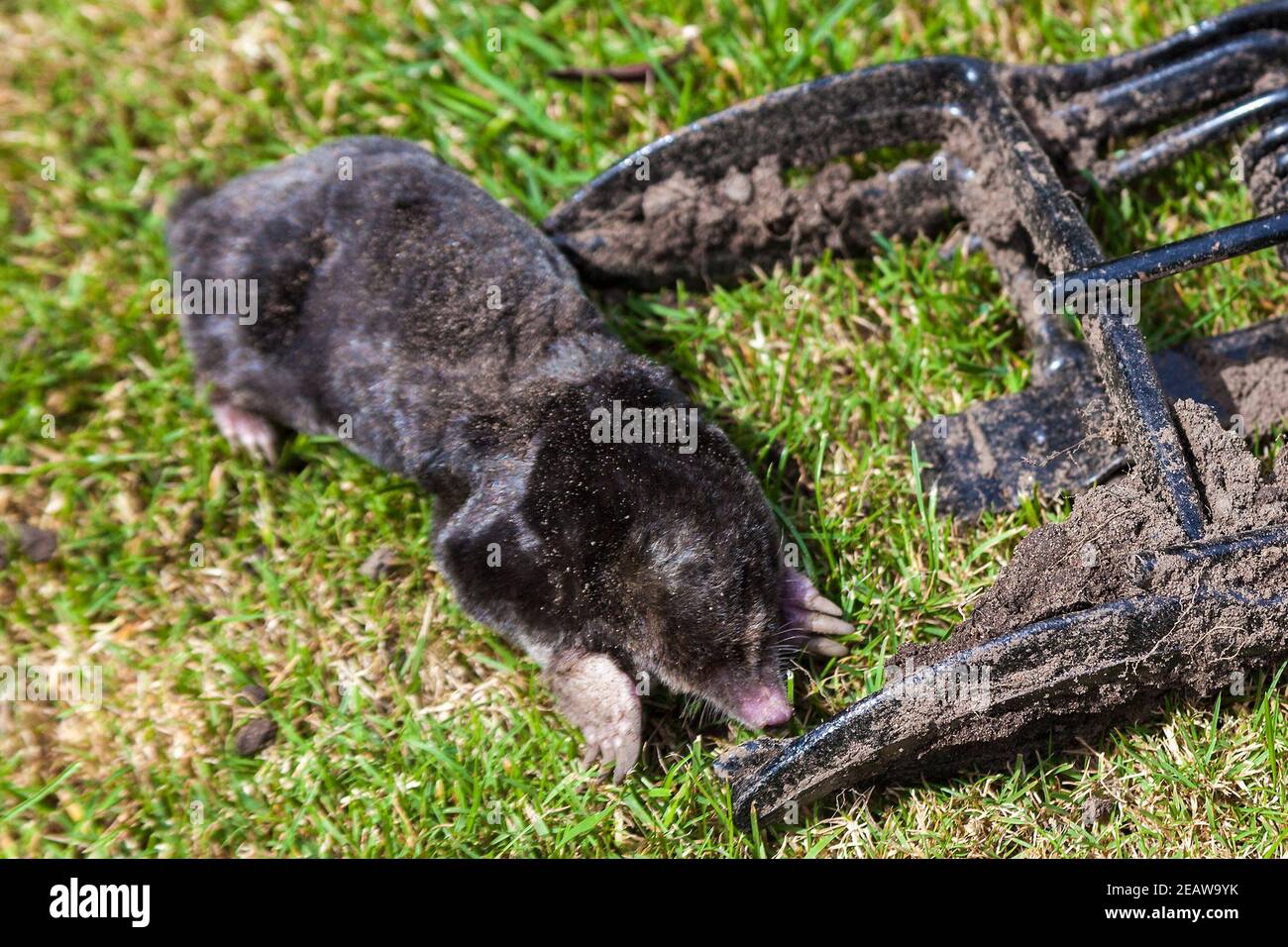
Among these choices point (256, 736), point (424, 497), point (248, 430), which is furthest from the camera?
point (248, 430)

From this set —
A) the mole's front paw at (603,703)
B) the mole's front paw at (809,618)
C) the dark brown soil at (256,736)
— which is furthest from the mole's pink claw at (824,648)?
the dark brown soil at (256,736)

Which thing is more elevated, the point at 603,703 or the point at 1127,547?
the point at 1127,547

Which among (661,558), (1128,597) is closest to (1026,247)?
(1128,597)

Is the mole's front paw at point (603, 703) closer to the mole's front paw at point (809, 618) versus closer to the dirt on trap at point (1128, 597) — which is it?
the mole's front paw at point (809, 618)

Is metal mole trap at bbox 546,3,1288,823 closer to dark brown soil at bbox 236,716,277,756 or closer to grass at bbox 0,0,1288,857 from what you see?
grass at bbox 0,0,1288,857

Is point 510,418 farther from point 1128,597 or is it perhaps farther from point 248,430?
point 1128,597

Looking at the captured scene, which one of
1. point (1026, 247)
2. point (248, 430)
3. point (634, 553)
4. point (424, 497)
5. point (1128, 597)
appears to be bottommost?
point (1128, 597)

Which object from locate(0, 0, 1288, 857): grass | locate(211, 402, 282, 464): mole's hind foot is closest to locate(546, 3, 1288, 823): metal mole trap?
locate(0, 0, 1288, 857): grass
